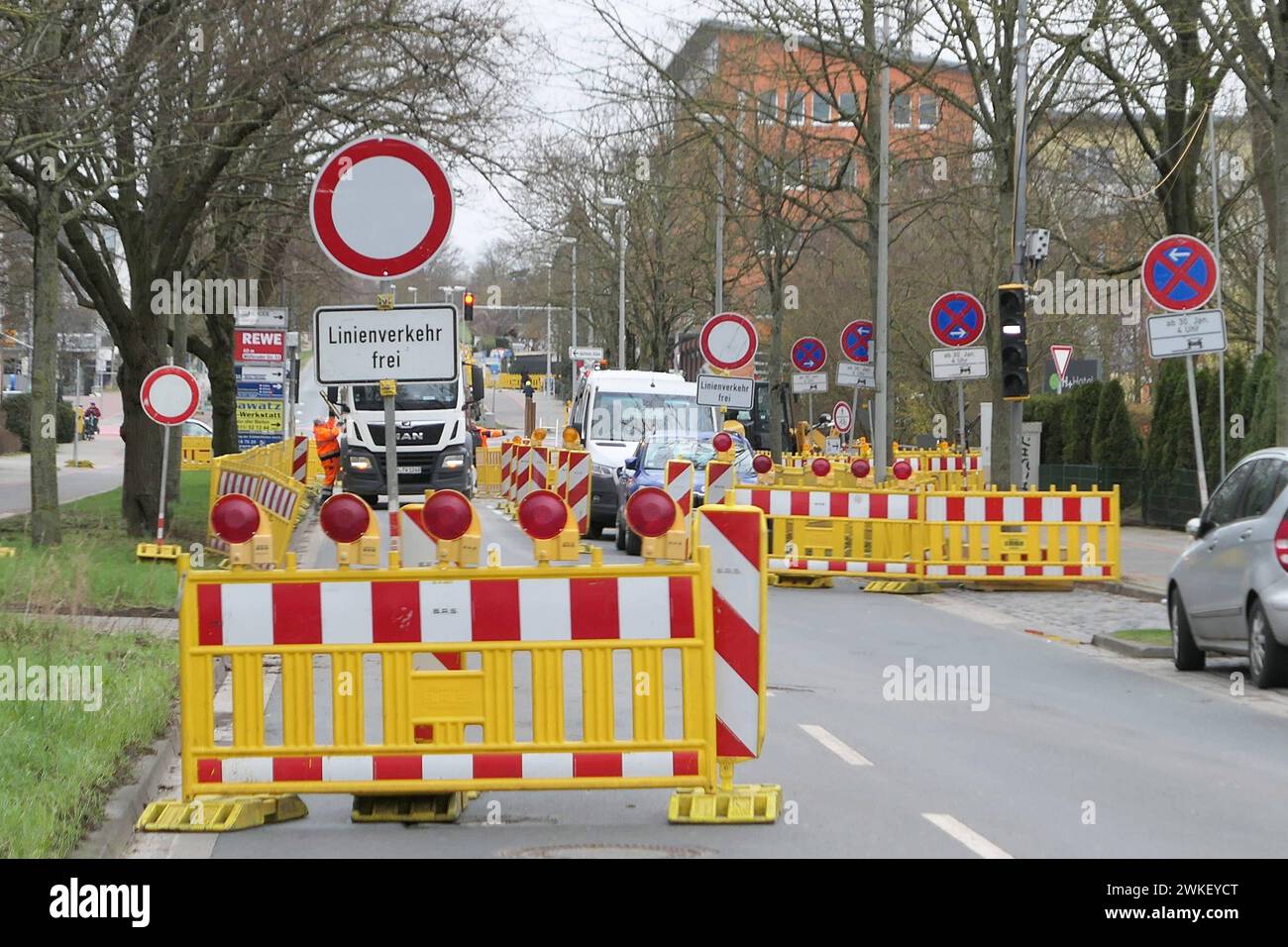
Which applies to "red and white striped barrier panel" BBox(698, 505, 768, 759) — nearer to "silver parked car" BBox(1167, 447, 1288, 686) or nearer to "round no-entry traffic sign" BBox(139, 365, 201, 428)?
"silver parked car" BBox(1167, 447, 1288, 686)

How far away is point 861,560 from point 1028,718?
1040 centimetres

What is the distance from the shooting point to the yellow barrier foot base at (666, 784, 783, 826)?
786 cm

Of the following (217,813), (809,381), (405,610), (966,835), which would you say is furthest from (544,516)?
(809,381)

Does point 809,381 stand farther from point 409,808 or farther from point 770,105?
point 409,808

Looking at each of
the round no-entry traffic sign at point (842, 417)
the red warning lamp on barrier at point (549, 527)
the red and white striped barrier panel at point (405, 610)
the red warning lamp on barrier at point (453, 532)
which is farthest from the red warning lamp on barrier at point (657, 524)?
the round no-entry traffic sign at point (842, 417)

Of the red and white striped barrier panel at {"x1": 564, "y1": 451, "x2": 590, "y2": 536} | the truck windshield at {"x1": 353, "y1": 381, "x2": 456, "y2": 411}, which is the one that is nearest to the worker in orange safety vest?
the truck windshield at {"x1": 353, "y1": 381, "x2": 456, "y2": 411}

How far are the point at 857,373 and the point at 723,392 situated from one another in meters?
2.01

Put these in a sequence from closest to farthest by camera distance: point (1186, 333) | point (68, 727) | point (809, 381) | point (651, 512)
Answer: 1. point (651, 512)
2. point (68, 727)
3. point (1186, 333)
4. point (809, 381)

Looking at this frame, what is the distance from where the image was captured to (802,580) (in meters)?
22.5

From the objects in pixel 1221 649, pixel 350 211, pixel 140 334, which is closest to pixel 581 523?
pixel 140 334

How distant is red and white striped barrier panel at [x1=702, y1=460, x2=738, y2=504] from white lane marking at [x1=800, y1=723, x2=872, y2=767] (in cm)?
1347

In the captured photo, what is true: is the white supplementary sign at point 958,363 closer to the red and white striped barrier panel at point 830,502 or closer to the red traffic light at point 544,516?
the red and white striped barrier panel at point 830,502
